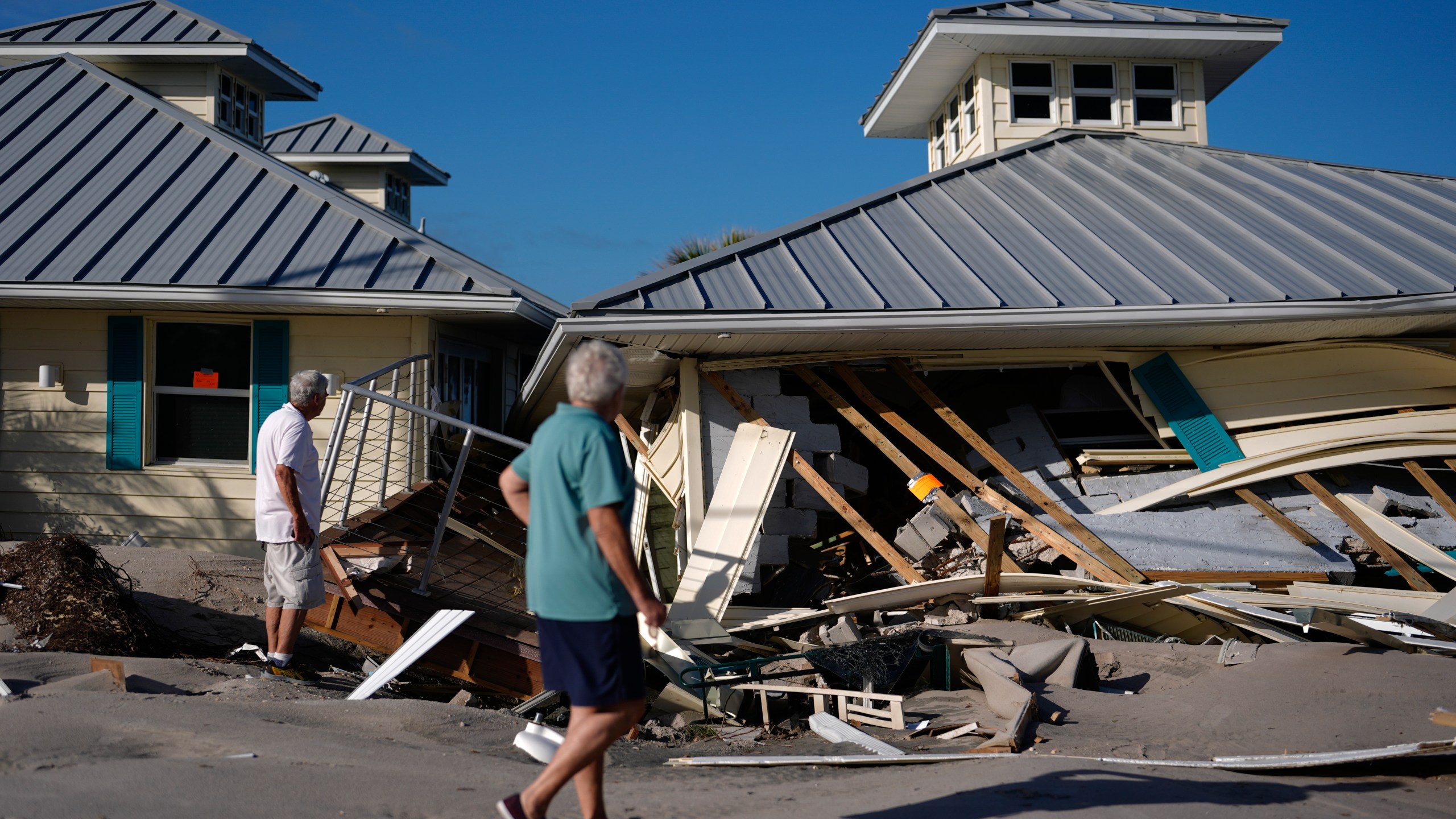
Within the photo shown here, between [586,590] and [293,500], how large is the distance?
10.6 feet

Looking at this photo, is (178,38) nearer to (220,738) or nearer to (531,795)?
(220,738)

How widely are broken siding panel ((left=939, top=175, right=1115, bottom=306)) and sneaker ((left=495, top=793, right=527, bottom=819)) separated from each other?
20.0ft

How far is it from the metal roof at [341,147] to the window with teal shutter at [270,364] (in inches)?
523

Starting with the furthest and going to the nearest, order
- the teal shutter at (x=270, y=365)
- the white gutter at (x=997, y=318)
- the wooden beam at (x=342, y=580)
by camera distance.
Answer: the teal shutter at (x=270, y=365) → the white gutter at (x=997, y=318) → the wooden beam at (x=342, y=580)

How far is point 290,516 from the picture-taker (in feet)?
18.7

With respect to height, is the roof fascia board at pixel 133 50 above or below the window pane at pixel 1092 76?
above

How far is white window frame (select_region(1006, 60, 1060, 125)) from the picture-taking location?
41.9 feet

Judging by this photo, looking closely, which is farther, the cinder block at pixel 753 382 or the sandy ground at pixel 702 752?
the cinder block at pixel 753 382

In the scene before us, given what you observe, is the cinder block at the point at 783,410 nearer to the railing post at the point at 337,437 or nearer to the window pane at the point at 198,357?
the railing post at the point at 337,437

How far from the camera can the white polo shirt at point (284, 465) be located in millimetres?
5613

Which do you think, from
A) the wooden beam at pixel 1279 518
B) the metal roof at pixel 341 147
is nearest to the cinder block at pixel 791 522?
the wooden beam at pixel 1279 518

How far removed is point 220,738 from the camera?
4.02 metres

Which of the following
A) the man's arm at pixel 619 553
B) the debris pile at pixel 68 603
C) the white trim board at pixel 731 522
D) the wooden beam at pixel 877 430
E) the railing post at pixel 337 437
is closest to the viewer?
the man's arm at pixel 619 553

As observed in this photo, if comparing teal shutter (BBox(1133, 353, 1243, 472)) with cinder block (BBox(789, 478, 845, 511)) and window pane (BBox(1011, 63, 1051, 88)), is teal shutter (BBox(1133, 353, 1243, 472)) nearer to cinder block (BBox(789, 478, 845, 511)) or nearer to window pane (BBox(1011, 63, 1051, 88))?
cinder block (BBox(789, 478, 845, 511))
